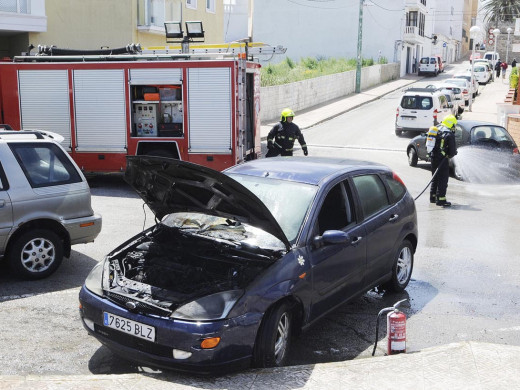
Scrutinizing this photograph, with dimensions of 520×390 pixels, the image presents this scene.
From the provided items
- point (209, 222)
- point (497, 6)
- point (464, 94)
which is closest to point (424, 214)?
point (209, 222)

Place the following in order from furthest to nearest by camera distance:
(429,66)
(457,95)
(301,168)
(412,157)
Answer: (429,66)
(457,95)
(412,157)
(301,168)

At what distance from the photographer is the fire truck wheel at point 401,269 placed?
721cm

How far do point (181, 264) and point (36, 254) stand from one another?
2748 mm

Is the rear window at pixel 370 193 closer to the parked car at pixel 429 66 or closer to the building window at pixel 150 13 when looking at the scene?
the building window at pixel 150 13

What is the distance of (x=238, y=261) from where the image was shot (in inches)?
214

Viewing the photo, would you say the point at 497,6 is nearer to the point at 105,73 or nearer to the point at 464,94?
the point at 464,94

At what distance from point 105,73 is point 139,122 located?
129 centimetres

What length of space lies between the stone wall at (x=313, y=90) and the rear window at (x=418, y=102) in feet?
21.7

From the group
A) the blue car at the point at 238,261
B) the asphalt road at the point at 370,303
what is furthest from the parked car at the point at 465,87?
the blue car at the point at 238,261

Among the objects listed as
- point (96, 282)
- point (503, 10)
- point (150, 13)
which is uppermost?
point (503, 10)

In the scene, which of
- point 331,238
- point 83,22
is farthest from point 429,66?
point 331,238

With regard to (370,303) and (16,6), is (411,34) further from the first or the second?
(370,303)

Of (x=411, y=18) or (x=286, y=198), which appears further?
(x=411, y=18)

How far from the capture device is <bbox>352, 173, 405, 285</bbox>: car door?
21.3 ft
